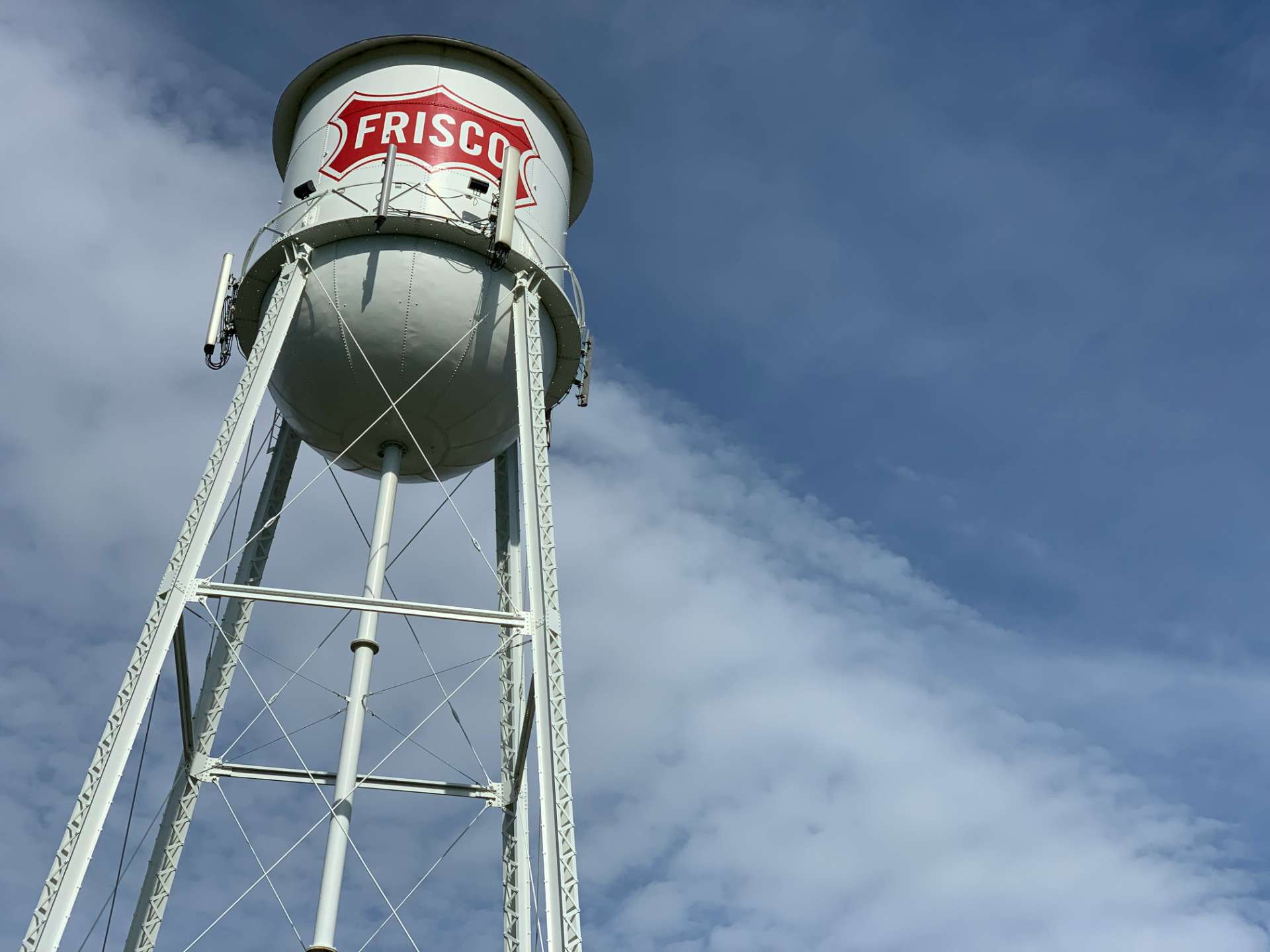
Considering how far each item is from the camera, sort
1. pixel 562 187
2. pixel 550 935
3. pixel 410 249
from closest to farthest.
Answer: pixel 550 935 < pixel 410 249 < pixel 562 187

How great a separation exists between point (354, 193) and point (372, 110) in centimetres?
125

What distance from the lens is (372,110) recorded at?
15.9m

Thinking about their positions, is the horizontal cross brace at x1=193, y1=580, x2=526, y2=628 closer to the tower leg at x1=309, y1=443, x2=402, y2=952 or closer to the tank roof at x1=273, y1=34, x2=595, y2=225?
the tower leg at x1=309, y1=443, x2=402, y2=952

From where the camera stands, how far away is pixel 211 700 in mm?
15641

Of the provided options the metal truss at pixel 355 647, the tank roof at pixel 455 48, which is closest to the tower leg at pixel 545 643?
the metal truss at pixel 355 647

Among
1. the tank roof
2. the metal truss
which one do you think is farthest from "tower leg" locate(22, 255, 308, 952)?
the tank roof

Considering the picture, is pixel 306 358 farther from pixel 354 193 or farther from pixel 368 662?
pixel 368 662

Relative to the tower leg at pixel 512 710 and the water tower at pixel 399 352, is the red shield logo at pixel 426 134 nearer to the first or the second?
the water tower at pixel 399 352

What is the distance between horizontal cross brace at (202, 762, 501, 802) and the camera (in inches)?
590

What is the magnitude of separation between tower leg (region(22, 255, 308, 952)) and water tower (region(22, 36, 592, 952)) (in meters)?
0.03

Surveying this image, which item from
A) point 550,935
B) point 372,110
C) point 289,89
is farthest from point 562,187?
point 550,935

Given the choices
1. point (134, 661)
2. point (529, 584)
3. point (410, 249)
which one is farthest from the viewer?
point (410, 249)

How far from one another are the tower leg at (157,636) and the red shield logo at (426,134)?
156 cm

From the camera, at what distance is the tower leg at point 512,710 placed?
51.2 ft
